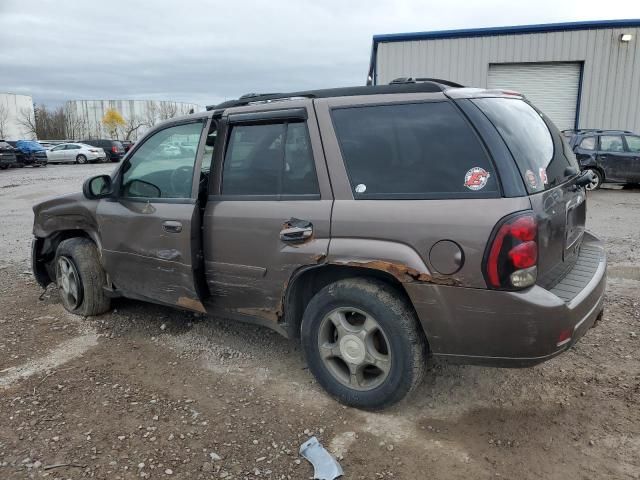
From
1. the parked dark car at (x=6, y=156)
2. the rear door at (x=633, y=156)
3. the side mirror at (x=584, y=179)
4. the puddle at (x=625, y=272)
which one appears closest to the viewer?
the side mirror at (x=584, y=179)

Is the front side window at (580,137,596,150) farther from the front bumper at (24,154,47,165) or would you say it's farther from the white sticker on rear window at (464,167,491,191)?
the front bumper at (24,154,47,165)

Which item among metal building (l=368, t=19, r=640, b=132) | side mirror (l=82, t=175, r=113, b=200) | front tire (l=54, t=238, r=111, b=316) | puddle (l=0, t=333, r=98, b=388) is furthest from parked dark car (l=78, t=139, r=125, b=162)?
puddle (l=0, t=333, r=98, b=388)

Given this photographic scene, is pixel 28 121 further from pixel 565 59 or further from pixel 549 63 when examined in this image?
pixel 565 59

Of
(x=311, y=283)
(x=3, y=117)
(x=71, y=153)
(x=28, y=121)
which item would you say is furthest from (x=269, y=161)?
(x=3, y=117)

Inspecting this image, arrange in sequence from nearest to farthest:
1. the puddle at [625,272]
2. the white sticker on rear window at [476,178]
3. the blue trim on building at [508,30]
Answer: the white sticker on rear window at [476,178] → the puddle at [625,272] → the blue trim on building at [508,30]

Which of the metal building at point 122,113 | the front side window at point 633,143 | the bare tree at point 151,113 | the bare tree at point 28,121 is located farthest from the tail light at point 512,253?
the bare tree at point 151,113

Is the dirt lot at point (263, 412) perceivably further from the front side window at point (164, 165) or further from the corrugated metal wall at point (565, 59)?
the corrugated metal wall at point (565, 59)

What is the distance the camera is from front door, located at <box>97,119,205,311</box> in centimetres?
365

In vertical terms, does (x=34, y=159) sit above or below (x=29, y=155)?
below

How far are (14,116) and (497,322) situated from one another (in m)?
93.3

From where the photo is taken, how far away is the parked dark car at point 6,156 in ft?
82.6

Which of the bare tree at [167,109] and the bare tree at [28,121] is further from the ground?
the bare tree at [167,109]

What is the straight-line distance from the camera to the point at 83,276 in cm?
456

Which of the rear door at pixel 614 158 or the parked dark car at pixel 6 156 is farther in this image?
the parked dark car at pixel 6 156
